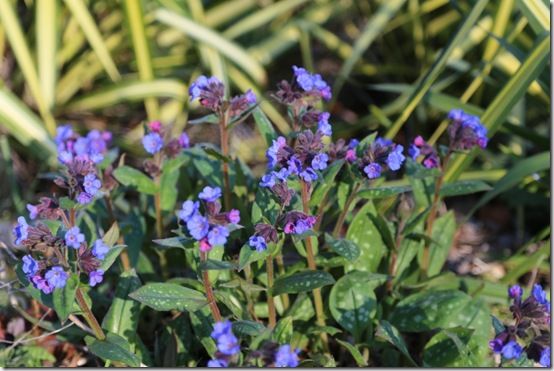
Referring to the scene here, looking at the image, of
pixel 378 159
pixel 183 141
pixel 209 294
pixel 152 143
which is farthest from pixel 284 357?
pixel 183 141

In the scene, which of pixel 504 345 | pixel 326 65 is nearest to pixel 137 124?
pixel 326 65

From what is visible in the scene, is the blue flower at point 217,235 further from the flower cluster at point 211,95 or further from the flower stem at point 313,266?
the flower cluster at point 211,95

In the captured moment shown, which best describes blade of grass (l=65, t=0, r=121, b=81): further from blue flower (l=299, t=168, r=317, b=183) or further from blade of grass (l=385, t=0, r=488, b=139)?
blue flower (l=299, t=168, r=317, b=183)

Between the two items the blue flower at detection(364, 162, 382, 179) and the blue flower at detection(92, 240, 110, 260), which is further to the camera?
the blue flower at detection(364, 162, 382, 179)

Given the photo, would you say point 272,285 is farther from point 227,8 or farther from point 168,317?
point 227,8

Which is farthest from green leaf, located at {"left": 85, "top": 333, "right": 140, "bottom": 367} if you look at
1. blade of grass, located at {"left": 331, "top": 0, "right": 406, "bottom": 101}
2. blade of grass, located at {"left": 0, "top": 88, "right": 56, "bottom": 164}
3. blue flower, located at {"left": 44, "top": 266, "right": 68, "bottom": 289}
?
blade of grass, located at {"left": 331, "top": 0, "right": 406, "bottom": 101}

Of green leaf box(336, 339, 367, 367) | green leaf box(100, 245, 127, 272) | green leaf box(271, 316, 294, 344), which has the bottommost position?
green leaf box(336, 339, 367, 367)
